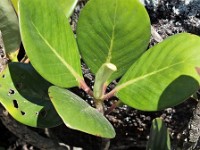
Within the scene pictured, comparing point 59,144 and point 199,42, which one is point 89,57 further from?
point 59,144

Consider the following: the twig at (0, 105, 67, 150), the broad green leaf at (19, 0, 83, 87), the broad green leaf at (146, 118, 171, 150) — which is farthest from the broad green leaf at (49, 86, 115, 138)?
the twig at (0, 105, 67, 150)

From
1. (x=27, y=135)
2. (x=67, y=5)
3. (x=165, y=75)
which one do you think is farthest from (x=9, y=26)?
(x=165, y=75)

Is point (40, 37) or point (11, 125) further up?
point (40, 37)

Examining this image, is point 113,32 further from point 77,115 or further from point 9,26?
point 9,26

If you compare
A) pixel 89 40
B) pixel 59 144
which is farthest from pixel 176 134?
pixel 89 40

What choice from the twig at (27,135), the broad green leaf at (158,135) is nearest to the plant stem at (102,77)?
the broad green leaf at (158,135)

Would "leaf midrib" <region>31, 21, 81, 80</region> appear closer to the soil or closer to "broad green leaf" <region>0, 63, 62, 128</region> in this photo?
"broad green leaf" <region>0, 63, 62, 128</region>
